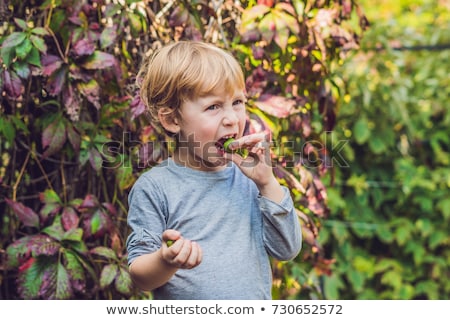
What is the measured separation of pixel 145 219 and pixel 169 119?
284mm

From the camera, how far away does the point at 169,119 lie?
170cm

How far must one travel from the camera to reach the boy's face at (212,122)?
1.59 metres

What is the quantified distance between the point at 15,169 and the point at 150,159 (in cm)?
53

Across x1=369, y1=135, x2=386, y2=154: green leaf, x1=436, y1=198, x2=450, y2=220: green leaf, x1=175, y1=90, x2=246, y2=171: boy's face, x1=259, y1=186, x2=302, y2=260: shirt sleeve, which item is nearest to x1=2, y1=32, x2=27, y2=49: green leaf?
x1=175, y1=90, x2=246, y2=171: boy's face

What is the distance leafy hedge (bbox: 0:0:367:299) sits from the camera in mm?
2086

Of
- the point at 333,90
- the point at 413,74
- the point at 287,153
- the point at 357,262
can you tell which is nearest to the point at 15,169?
the point at 287,153

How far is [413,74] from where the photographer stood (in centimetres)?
412

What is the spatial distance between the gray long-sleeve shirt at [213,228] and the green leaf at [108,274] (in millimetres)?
473

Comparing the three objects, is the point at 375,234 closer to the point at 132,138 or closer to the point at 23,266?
the point at 132,138

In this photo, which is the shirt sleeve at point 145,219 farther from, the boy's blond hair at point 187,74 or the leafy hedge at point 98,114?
the leafy hedge at point 98,114

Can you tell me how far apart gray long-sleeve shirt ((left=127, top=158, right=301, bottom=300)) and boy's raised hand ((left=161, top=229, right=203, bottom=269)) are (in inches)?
7.6

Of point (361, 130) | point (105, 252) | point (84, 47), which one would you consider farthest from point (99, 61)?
point (361, 130)

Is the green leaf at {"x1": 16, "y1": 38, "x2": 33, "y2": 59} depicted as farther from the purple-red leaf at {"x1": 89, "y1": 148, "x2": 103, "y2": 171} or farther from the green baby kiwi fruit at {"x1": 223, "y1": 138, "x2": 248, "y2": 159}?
the green baby kiwi fruit at {"x1": 223, "y1": 138, "x2": 248, "y2": 159}
